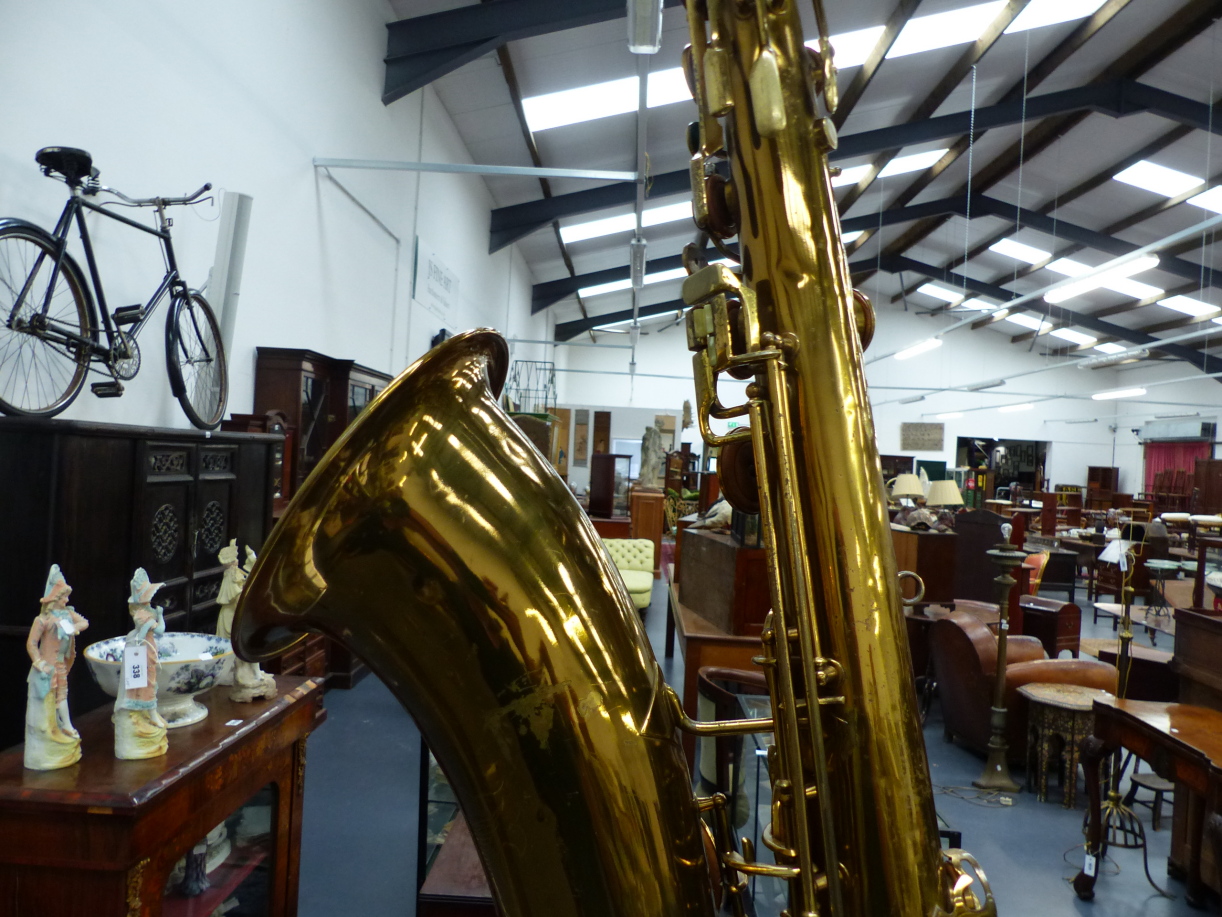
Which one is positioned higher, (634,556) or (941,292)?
(941,292)

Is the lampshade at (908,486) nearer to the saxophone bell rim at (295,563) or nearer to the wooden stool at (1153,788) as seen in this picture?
the wooden stool at (1153,788)

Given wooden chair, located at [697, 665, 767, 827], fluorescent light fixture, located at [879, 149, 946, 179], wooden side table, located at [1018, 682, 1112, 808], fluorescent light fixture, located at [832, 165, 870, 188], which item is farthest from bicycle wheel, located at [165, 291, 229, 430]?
fluorescent light fixture, located at [879, 149, 946, 179]

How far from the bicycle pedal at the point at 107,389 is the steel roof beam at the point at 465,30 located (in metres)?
3.80

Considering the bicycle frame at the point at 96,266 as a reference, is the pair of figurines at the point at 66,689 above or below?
below

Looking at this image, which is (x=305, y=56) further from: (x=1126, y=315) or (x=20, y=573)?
(x=1126, y=315)

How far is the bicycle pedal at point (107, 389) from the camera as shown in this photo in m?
2.68

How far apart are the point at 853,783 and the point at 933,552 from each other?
484 centimetres

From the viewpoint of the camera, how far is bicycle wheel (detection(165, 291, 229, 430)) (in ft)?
10.1

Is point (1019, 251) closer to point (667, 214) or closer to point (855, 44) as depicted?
point (667, 214)

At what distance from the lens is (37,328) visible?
2.34 m

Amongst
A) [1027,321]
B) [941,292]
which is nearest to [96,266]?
[941,292]

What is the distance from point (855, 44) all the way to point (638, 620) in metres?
8.00

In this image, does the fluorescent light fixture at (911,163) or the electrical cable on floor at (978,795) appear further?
the fluorescent light fixture at (911,163)

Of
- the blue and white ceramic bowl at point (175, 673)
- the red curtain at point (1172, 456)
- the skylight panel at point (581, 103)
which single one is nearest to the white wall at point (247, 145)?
the skylight panel at point (581, 103)
